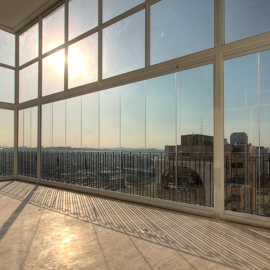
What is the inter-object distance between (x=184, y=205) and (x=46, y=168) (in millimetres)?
4501

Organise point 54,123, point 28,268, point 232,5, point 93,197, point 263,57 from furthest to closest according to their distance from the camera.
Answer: point 54,123 → point 93,197 → point 232,5 → point 263,57 → point 28,268

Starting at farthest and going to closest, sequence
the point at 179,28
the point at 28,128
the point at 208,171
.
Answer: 1. the point at 28,128
2. the point at 179,28
3. the point at 208,171

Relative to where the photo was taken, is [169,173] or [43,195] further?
[43,195]

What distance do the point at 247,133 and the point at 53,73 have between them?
17.8 feet

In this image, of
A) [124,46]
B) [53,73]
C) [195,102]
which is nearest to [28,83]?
[53,73]

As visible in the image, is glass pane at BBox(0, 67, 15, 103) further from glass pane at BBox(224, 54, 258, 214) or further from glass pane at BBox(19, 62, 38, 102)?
glass pane at BBox(224, 54, 258, 214)

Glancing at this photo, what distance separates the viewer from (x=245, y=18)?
307 centimetres

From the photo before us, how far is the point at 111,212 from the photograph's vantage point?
3607 millimetres

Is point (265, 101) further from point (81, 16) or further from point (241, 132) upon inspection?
point (81, 16)

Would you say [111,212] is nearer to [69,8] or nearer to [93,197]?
[93,197]

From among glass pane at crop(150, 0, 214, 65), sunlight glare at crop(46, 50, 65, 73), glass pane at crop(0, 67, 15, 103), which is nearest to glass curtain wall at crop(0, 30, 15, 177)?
glass pane at crop(0, 67, 15, 103)

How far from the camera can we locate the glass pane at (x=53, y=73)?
6.09 m

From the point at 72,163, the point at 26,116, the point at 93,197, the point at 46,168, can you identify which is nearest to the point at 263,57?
the point at 93,197

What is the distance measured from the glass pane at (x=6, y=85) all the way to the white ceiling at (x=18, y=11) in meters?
1.44
